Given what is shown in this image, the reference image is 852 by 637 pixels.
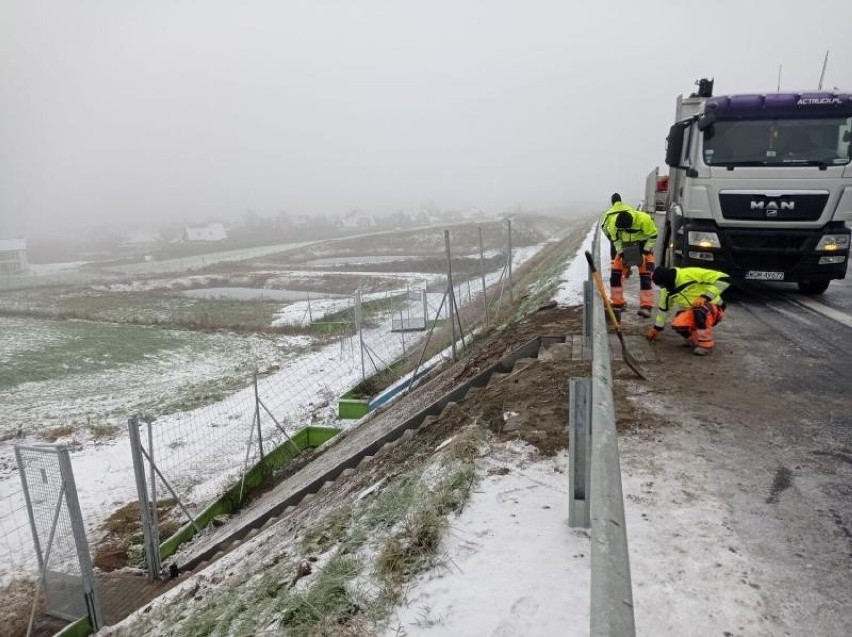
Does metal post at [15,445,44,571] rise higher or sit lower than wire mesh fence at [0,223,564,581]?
higher

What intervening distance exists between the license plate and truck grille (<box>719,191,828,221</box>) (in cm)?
87

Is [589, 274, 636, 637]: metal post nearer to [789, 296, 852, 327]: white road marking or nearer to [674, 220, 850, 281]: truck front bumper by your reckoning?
[674, 220, 850, 281]: truck front bumper

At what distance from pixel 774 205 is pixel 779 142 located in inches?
37.1

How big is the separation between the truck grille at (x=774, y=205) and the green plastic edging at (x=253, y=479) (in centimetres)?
772

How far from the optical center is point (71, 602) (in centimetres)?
590

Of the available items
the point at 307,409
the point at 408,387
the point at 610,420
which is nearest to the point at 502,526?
the point at 610,420

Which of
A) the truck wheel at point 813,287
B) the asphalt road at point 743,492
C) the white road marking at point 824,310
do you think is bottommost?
the asphalt road at point 743,492

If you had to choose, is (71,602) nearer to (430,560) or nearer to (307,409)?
(430,560)

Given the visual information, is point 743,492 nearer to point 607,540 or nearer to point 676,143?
point 607,540

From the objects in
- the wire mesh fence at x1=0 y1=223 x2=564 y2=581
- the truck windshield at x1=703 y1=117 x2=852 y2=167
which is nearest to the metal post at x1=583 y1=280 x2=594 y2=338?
the wire mesh fence at x1=0 y1=223 x2=564 y2=581

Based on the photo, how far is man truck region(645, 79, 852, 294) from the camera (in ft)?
27.3

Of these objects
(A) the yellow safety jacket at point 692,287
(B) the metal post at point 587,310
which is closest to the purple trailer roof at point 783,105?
(A) the yellow safety jacket at point 692,287

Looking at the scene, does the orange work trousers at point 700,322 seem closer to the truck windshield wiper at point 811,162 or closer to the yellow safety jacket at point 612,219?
the yellow safety jacket at point 612,219

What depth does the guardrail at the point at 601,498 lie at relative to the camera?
1314mm
